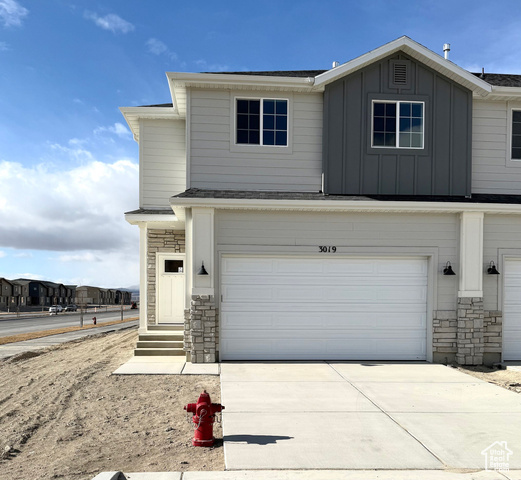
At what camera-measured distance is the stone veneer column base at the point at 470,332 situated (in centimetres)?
990

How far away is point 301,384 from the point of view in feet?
26.0

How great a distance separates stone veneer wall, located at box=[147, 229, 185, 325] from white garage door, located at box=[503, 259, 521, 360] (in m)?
8.15

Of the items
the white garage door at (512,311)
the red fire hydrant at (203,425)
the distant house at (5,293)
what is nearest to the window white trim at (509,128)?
the white garage door at (512,311)

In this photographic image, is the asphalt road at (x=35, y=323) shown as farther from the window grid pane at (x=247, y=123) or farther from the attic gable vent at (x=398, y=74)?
the attic gable vent at (x=398, y=74)

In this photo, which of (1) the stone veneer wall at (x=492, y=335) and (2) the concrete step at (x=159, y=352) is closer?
(1) the stone veneer wall at (x=492, y=335)

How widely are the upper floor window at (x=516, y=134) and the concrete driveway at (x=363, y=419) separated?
18.5ft

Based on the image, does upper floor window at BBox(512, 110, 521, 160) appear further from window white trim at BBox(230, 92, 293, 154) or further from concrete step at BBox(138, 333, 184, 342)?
concrete step at BBox(138, 333, 184, 342)

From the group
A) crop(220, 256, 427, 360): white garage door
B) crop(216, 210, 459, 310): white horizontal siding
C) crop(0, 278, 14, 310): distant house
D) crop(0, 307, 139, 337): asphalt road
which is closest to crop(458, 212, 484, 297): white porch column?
crop(216, 210, 459, 310): white horizontal siding

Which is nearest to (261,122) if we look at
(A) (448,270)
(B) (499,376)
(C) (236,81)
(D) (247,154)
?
(D) (247,154)

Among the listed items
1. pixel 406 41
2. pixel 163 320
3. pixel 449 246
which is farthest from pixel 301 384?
pixel 406 41

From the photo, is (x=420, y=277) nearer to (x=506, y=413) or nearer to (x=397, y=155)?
(x=397, y=155)

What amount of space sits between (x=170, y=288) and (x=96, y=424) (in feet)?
22.3

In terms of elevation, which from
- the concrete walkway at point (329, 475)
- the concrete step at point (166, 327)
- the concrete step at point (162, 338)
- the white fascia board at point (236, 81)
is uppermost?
the white fascia board at point (236, 81)

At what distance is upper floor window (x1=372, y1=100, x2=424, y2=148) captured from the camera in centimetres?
1042
